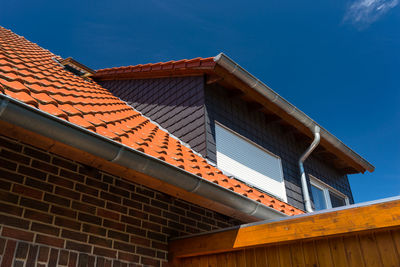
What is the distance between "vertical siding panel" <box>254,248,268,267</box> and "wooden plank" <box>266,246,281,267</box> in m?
0.04

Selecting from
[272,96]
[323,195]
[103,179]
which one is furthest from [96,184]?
[323,195]

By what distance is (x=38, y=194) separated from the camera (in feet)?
Result: 9.70

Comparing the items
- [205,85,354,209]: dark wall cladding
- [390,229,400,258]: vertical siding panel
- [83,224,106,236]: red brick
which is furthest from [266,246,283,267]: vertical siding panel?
[205,85,354,209]: dark wall cladding

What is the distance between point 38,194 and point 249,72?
4.53 metres

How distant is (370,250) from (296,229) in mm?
596

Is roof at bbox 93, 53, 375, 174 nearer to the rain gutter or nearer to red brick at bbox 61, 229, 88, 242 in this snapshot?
the rain gutter

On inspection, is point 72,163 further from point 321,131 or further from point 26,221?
point 321,131

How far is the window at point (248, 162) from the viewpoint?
6227mm

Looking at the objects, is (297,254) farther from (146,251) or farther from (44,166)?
(44,166)

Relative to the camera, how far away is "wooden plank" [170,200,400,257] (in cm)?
276

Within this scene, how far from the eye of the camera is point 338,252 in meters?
2.92

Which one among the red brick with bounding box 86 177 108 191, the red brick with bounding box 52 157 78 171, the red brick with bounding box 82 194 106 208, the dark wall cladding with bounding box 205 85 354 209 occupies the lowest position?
the red brick with bounding box 82 194 106 208

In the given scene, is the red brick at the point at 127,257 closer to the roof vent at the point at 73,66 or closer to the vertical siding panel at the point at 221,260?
the vertical siding panel at the point at 221,260

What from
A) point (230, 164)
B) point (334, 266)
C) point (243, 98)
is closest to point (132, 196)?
point (334, 266)
